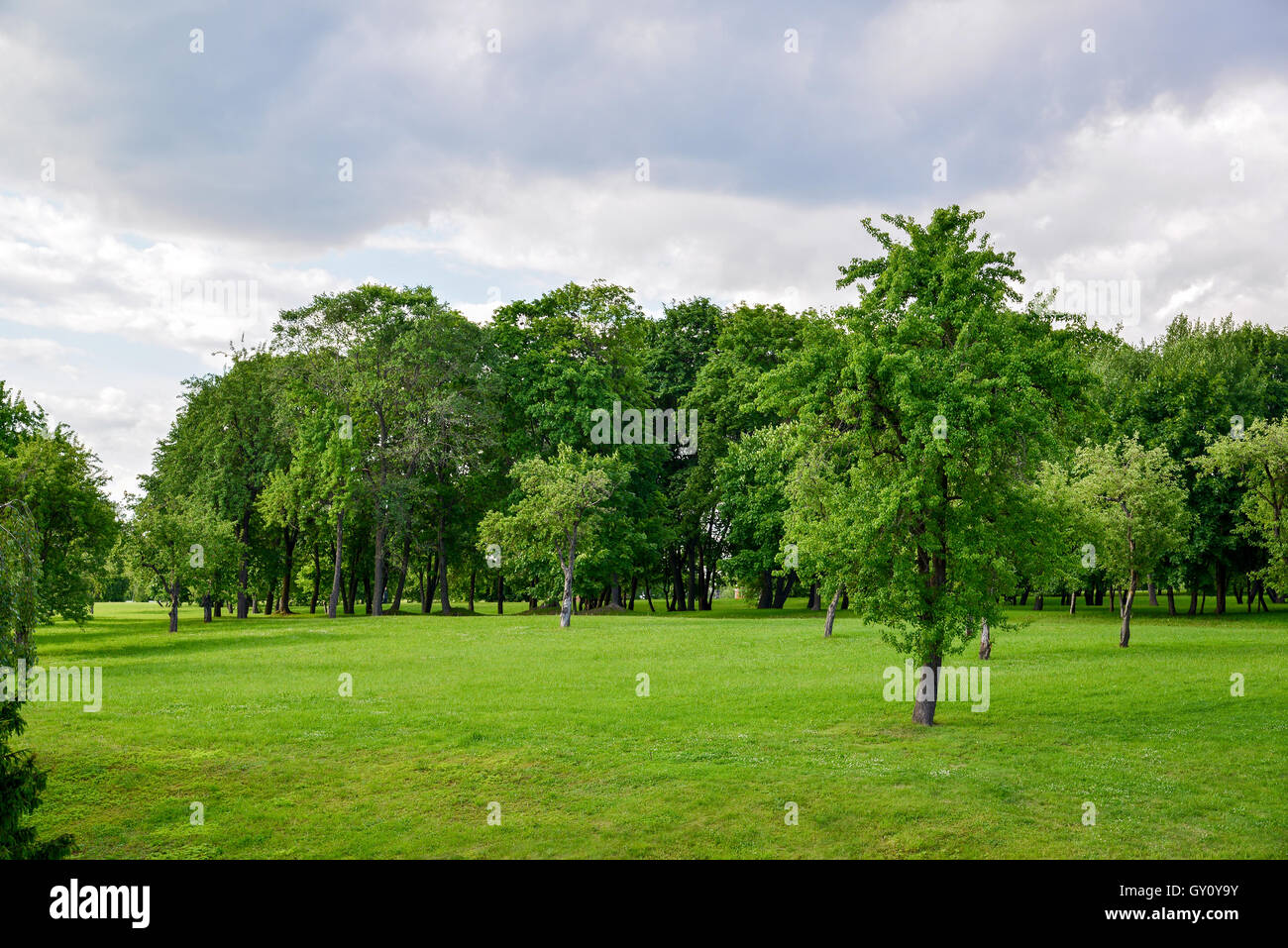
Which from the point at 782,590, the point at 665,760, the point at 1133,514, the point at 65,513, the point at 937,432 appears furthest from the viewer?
the point at 782,590

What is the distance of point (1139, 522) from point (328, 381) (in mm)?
42989

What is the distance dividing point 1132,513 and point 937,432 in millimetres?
19723

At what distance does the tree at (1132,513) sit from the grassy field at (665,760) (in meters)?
3.84

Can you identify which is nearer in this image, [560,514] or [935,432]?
[935,432]

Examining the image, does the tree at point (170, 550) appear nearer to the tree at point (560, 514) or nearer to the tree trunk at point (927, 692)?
the tree at point (560, 514)

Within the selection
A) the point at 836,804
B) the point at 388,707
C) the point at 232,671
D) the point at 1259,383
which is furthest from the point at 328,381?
the point at 1259,383

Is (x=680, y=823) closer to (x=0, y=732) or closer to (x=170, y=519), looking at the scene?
(x=0, y=732)

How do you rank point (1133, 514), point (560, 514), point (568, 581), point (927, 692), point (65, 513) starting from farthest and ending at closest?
point (568, 581) < point (560, 514) < point (65, 513) < point (1133, 514) < point (927, 692)

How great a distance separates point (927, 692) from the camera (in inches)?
755

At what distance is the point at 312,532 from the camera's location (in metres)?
62.6

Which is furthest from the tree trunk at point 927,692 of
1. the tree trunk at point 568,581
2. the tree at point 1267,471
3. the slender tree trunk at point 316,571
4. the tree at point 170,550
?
the slender tree trunk at point 316,571

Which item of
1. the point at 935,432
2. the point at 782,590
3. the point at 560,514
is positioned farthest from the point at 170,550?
the point at 782,590

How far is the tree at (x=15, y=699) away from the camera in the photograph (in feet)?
32.4

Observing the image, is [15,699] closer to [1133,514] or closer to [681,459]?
[1133,514]
